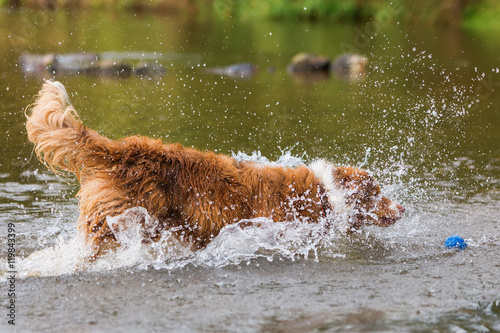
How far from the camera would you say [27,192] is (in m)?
7.83

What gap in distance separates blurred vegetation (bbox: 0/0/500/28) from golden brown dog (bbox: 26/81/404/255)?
28.5m

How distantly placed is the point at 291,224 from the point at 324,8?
3522 cm

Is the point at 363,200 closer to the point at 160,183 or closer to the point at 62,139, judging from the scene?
the point at 160,183

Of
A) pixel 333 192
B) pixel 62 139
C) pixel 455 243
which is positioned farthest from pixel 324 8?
pixel 62 139

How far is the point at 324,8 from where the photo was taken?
129ft

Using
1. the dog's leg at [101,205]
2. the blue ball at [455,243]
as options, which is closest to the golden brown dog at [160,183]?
the dog's leg at [101,205]

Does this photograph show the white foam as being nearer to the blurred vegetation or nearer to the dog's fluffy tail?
the dog's fluffy tail

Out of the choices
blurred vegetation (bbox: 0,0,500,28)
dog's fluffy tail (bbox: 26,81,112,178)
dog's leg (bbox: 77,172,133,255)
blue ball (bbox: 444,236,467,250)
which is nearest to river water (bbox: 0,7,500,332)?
blue ball (bbox: 444,236,467,250)

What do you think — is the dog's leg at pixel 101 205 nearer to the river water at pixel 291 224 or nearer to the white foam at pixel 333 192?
the river water at pixel 291 224

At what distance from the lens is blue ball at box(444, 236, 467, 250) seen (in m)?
6.47

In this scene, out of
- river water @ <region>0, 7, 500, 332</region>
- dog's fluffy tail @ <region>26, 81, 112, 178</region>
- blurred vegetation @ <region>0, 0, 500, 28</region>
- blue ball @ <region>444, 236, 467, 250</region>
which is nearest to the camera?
river water @ <region>0, 7, 500, 332</region>

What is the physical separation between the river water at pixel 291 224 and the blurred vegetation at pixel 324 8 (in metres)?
15.2

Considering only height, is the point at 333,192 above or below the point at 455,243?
above

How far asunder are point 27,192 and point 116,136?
2483 millimetres
